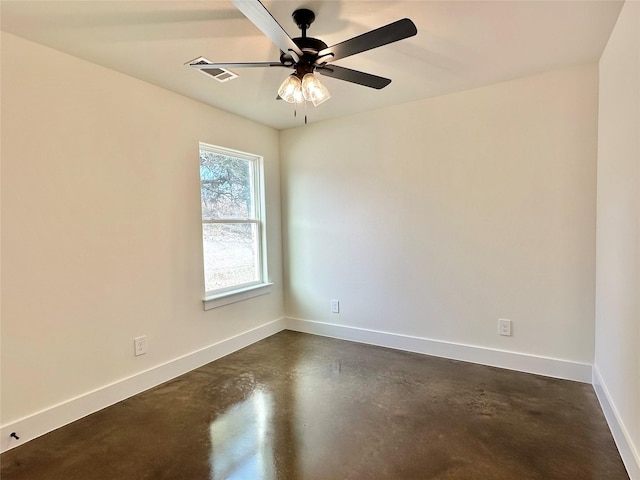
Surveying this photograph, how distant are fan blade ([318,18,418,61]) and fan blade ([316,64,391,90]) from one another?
0.36 ft

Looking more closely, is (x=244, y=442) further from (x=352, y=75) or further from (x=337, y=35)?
(x=337, y=35)

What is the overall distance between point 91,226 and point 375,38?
6.84 feet

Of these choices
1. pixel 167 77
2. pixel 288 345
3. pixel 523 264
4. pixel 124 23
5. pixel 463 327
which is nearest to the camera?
pixel 124 23

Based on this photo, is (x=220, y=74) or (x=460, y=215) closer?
(x=220, y=74)

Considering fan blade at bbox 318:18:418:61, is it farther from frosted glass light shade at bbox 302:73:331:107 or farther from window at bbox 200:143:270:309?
window at bbox 200:143:270:309

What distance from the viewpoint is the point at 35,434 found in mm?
2018

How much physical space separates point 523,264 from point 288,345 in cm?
226

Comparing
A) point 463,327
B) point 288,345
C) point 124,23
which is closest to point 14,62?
point 124,23

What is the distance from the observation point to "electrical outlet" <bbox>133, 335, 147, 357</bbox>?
8.41 ft

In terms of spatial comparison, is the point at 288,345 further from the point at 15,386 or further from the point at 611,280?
the point at 611,280

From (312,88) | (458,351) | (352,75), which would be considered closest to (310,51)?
(312,88)

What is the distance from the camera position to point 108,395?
2.37 metres

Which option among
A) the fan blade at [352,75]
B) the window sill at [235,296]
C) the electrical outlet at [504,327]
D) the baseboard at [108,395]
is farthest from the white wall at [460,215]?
the fan blade at [352,75]

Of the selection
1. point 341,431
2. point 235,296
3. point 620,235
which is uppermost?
point 620,235
